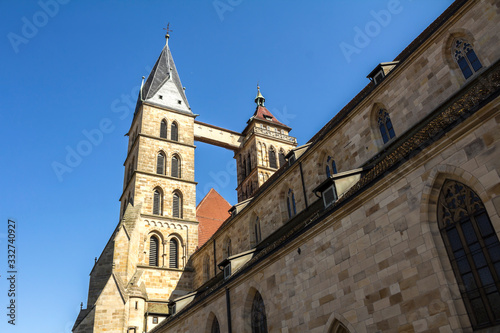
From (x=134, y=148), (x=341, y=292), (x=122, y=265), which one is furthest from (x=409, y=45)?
(x=134, y=148)

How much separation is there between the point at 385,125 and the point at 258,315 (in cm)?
721

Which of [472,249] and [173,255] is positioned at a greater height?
[173,255]

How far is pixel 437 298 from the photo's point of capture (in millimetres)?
7305

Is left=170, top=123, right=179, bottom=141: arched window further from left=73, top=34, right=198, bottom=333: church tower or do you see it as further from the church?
the church

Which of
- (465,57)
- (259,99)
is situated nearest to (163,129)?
(259,99)

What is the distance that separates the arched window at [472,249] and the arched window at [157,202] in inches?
884

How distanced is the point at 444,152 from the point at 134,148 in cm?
2629

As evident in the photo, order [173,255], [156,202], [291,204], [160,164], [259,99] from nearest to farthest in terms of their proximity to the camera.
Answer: [291,204] < [173,255] < [156,202] < [160,164] < [259,99]

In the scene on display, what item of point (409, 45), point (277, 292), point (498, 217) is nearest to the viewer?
point (498, 217)

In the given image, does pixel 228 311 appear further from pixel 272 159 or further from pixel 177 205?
pixel 272 159

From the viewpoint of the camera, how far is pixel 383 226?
8.79 metres

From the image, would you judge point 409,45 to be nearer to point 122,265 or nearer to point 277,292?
point 277,292

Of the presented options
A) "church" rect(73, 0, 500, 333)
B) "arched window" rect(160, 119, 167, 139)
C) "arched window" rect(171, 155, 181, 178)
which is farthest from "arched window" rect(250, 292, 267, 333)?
"arched window" rect(160, 119, 167, 139)

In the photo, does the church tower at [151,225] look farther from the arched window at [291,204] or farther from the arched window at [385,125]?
the arched window at [385,125]
